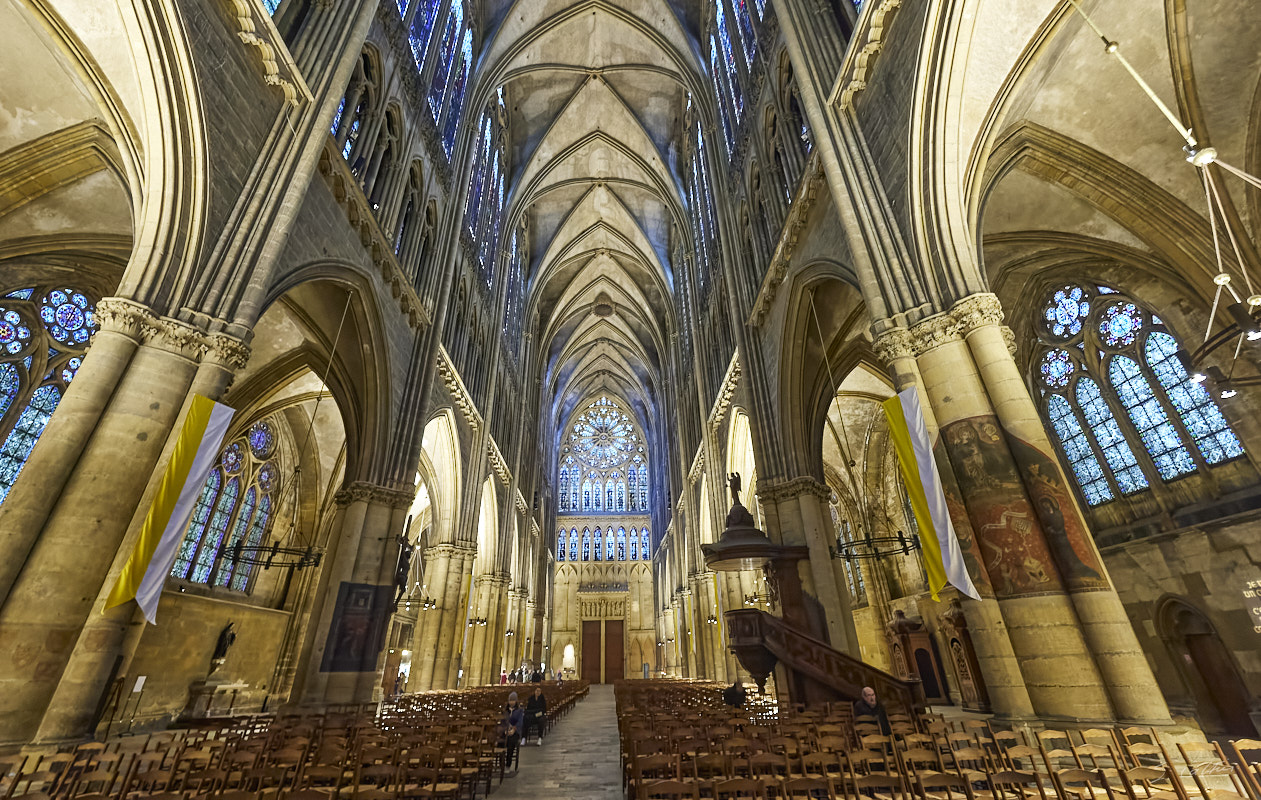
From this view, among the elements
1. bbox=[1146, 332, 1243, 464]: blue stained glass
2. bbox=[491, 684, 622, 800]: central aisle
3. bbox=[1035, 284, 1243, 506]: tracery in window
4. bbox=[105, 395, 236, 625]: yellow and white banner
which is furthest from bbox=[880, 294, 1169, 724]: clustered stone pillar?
bbox=[105, 395, 236, 625]: yellow and white banner

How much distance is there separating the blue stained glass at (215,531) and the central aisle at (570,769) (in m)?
11.9

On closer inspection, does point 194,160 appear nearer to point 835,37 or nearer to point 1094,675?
point 835,37

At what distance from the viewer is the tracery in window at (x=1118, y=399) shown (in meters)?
10.4

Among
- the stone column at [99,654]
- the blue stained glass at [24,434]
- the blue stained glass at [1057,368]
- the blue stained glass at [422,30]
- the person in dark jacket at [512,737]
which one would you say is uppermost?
the blue stained glass at [422,30]

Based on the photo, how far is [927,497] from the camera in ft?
21.8

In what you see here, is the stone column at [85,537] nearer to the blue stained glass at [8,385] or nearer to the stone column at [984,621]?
the blue stained glass at [8,385]

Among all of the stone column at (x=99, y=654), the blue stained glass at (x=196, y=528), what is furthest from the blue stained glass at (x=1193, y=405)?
the blue stained glass at (x=196, y=528)

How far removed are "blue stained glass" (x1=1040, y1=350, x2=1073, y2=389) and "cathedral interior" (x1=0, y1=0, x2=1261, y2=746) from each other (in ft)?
0.27

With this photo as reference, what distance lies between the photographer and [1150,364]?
1098 cm

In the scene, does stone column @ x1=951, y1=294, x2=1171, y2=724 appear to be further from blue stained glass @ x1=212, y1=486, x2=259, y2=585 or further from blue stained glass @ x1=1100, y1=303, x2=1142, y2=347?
blue stained glass @ x1=212, y1=486, x2=259, y2=585

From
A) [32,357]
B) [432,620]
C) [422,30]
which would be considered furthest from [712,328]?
[32,357]

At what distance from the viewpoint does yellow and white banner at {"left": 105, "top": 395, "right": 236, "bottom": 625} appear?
5.88 metres

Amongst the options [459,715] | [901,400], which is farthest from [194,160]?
[901,400]

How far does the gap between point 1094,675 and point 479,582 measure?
21.1m
